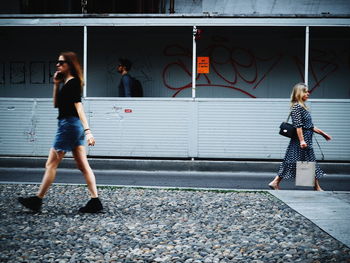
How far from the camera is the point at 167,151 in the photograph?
11.6 metres

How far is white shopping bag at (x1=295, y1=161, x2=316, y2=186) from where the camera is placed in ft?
25.3

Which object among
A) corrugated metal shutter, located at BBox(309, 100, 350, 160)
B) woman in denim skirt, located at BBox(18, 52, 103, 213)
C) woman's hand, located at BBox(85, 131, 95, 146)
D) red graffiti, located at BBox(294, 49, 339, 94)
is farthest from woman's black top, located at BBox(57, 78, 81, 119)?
red graffiti, located at BBox(294, 49, 339, 94)

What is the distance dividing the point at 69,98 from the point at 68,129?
0.38 metres

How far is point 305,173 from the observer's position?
7738 millimetres

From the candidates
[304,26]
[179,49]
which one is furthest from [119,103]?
[304,26]

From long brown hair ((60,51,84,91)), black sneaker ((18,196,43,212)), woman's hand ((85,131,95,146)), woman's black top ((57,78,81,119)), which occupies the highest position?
long brown hair ((60,51,84,91))

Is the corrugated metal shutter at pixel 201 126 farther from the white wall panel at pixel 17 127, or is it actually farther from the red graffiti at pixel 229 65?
the red graffiti at pixel 229 65

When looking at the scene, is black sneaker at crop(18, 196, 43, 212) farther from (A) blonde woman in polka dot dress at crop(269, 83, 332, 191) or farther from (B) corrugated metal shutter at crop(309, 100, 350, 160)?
(B) corrugated metal shutter at crop(309, 100, 350, 160)

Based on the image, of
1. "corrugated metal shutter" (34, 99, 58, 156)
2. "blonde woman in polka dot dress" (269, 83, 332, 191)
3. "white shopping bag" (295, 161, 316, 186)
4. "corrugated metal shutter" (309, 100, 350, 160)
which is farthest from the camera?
"corrugated metal shutter" (34, 99, 58, 156)

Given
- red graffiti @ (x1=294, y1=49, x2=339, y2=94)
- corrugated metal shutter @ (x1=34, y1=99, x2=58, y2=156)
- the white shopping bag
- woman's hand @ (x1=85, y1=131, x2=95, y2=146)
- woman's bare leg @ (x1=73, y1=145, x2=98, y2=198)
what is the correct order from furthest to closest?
1. red graffiti @ (x1=294, y1=49, x2=339, y2=94)
2. corrugated metal shutter @ (x1=34, y1=99, x2=58, y2=156)
3. the white shopping bag
4. woman's bare leg @ (x1=73, y1=145, x2=98, y2=198)
5. woman's hand @ (x1=85, y1=131, x2=95, y2=146)

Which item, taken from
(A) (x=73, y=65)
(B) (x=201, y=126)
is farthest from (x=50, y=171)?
(B) (x=201, y=126)

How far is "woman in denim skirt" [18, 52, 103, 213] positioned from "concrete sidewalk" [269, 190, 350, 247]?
8.78ft

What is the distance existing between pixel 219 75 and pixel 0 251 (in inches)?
374

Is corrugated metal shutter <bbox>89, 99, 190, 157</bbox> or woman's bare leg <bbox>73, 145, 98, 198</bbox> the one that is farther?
corrugated metal shutter <bbox>89, 99, 190, 157</bbox>
